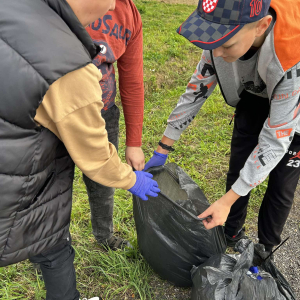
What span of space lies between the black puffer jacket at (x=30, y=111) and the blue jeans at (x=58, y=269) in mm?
167

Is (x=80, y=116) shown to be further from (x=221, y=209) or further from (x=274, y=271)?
(x=274, y=271)

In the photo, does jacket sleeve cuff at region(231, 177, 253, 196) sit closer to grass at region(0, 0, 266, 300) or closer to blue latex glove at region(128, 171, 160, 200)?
blue latex glove at region(128, 171, 160, 200)

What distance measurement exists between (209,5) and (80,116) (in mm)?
602

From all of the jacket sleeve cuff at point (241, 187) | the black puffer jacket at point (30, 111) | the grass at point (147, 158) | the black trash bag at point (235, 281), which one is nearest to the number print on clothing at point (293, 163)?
the jacket sleeve cuff at point (241, 187)

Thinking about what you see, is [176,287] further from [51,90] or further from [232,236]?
[51,90]

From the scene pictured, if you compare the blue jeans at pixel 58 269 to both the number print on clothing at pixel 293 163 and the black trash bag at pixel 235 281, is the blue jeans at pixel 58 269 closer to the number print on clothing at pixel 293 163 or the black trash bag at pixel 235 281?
the black trash bag at pixel 235 281

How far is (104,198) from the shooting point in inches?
68.1

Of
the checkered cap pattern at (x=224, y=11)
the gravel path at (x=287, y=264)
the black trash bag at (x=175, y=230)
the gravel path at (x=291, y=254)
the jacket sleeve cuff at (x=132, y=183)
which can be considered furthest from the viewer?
the gravel path at (x=291, y=254)

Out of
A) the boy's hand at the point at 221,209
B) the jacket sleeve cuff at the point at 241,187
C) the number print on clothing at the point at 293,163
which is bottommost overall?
the boy's hand at the point at 221,209

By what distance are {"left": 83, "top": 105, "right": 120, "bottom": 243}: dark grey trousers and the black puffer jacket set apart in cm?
52

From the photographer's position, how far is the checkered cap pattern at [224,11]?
0.96m

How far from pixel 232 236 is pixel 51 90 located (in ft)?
5.38

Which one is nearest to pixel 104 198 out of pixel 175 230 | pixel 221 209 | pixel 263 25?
pixel 175 230

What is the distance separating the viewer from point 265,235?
66.4 inches
